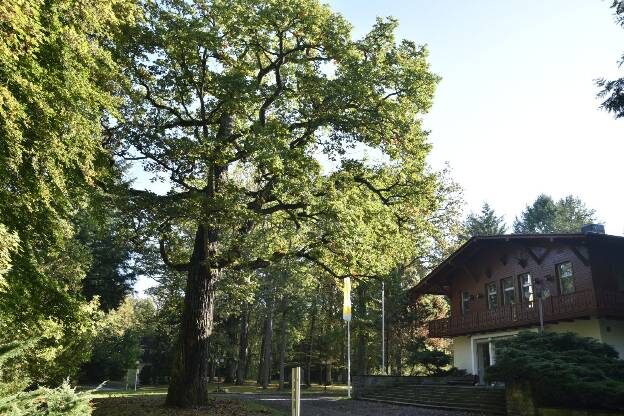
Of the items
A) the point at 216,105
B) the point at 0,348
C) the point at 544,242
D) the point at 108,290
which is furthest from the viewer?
the point at 108,290

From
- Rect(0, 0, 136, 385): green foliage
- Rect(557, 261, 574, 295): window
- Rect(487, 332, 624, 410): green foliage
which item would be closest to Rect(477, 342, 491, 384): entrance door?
Rect(557, 261, 574, 295): window

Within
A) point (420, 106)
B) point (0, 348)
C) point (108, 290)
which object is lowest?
point (0, 348)

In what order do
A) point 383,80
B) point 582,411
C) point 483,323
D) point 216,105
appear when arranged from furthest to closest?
point 483,323 → point 216,105 → point 383,80 → point 582,411

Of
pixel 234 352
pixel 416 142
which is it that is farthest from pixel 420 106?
pixel 234 352

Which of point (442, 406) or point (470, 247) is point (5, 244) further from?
point (470, 247)

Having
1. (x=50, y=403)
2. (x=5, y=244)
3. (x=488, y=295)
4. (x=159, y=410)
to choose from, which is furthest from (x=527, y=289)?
(x=5, y=244)

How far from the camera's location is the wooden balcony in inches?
830

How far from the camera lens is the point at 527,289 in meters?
26.6

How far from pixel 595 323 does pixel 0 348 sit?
23012 millimetres

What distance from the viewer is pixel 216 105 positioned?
53.8 ft

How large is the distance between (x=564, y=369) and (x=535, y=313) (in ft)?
36.3

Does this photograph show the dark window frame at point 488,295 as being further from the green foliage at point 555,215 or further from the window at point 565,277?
the green foliage at point 555,215

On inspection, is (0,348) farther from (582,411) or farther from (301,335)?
(301,335)

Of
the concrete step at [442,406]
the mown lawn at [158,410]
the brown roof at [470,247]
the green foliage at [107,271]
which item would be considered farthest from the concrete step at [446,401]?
the green foliage at [107,271]
